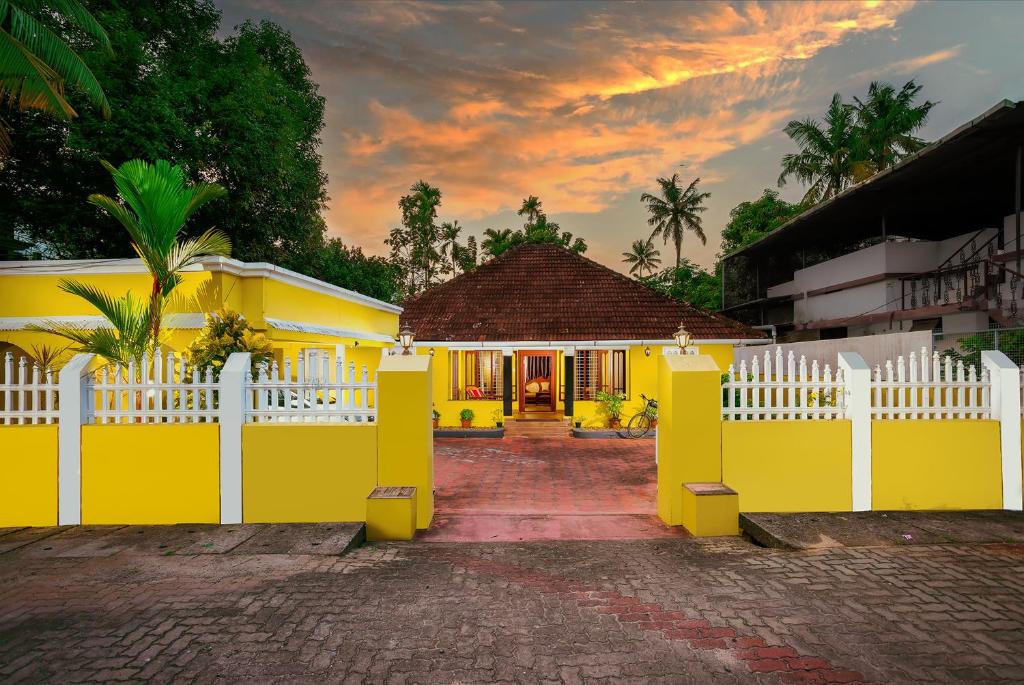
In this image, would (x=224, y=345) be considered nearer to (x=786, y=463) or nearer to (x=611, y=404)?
(x=786, y=463)

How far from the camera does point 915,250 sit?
49.1 feet

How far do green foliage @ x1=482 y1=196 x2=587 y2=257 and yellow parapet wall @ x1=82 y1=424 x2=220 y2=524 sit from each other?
24936mm

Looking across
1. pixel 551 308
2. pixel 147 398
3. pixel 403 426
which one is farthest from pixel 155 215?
pixel 551 308

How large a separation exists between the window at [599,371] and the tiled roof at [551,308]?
0.72 metres

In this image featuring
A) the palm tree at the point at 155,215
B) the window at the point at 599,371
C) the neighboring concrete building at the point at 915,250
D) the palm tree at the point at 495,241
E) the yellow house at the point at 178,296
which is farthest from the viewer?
the palm tree at the point at 495,241

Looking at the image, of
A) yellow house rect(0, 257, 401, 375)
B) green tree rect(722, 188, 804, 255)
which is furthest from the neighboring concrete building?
yellow house rect(0, 257, 401, 375)

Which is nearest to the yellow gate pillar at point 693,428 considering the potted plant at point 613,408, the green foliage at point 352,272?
the potted plant at point 613,408

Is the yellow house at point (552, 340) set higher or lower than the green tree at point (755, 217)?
lower

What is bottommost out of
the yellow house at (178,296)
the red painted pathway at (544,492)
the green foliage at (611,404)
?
the red painted pathway at (544,492)

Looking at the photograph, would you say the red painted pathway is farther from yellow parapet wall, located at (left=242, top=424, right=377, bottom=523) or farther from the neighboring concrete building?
the neighboring concrete building

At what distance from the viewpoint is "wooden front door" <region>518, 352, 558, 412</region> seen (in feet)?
52.7

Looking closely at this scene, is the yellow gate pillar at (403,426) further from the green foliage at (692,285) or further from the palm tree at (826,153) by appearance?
the palm tree at (826,153)

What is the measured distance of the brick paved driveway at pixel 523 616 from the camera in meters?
2.96

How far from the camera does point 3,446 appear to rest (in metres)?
5.32
